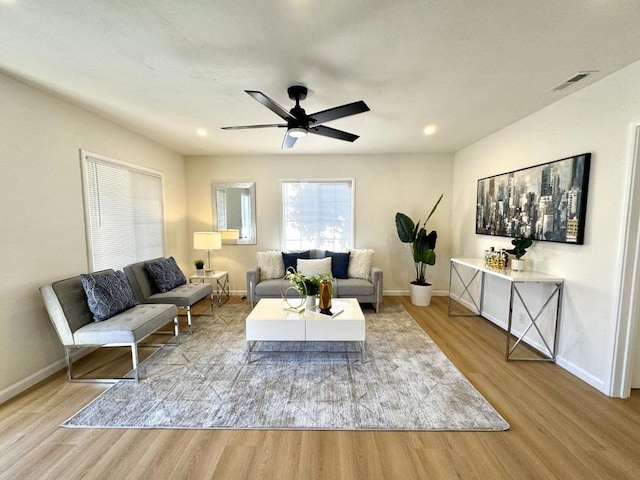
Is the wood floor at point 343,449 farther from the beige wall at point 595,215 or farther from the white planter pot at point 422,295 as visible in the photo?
the white planter pot at point 422,295

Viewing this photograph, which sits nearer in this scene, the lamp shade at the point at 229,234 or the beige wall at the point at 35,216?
the beige wall at the point at 35,216

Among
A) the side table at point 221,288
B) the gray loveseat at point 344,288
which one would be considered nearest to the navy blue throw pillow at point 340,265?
the gray loveseat at point 344,288

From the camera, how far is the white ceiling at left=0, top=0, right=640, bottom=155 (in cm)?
153

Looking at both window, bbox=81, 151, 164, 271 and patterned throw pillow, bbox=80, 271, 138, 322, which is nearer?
patterned throw pillow, bbox=80, 271, 138, 322

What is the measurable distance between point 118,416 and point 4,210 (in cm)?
190

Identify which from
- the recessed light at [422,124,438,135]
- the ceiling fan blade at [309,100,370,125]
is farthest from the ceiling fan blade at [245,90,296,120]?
the recessed light at [422,124,438,135]

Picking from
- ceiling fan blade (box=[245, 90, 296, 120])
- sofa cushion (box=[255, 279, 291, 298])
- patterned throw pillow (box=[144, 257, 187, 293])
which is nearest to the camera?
ceiling fan blade (box=[245, 90, 296, 120])

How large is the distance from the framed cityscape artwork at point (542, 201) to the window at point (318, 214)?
228 centimetres

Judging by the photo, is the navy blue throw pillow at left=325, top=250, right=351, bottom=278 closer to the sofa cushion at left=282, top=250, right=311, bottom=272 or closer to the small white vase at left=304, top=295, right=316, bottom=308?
the sofa cushion at left=282, top=250, right=311, bottom=272

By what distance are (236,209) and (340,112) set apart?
3.44 metres

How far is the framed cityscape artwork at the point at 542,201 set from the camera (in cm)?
242

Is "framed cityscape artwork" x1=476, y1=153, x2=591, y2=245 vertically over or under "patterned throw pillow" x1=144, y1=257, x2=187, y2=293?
over

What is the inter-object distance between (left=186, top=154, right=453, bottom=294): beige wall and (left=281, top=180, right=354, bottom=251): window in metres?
0.15

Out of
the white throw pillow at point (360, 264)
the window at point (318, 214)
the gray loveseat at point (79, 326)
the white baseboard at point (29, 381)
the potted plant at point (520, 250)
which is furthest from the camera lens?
the window at point (318, 214)
